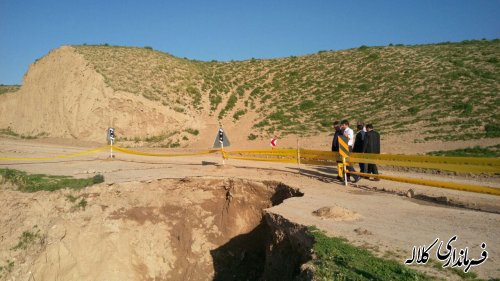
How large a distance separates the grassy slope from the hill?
3.8 inches

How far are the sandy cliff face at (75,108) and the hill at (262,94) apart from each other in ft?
0.36

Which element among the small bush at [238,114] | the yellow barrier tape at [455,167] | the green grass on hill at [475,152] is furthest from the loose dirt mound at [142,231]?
the small bush at [238,114]

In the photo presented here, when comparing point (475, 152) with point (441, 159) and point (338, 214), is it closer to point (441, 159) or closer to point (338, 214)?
point (441, 159)

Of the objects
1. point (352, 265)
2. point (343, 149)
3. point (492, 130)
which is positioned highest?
point (492, 130)

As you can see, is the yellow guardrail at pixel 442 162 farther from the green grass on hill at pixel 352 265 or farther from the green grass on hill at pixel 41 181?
the green grass on hill at pixel 41 181

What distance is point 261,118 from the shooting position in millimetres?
34500

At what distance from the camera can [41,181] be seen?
42.8 feet

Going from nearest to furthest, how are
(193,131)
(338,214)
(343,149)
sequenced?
(338,214) → (343,149) → (193,131)

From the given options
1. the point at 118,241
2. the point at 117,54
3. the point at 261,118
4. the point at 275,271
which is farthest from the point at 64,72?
the point at 275,271

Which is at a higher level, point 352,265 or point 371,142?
point 371,142

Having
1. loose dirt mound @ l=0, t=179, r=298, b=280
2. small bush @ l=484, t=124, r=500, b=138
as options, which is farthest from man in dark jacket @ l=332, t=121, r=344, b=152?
small bush @ l=484, t=124, r=500, b=138

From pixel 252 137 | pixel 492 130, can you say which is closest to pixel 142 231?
pixel 492 130

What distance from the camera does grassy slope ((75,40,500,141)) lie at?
26906 millimetres

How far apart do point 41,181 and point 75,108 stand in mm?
21271
